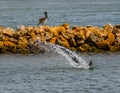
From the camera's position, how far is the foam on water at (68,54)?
3347 centimetres

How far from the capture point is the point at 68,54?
35.8m

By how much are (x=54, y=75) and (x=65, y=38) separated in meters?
9.05

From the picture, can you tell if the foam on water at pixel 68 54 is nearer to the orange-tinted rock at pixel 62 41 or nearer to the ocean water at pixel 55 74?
the ocean water at pixel 55 74

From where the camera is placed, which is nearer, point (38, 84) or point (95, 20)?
point (38, 84)

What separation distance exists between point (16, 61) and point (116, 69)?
6073 mm

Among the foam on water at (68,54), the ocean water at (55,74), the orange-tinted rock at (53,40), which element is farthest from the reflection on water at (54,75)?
the orange-tinted rock at (53,40)

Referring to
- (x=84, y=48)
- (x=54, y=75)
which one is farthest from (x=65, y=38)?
(x=54, y=75)

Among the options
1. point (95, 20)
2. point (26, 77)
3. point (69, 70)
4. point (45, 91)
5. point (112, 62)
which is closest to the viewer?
point (45, 91)

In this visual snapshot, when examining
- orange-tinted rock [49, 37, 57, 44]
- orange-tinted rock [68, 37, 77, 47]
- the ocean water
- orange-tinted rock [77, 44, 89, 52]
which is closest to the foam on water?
the ocean water

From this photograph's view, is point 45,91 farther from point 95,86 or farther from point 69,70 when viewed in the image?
point 69,70

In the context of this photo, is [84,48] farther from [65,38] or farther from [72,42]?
[65,38]

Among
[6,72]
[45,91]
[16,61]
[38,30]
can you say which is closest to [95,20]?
[38,30]

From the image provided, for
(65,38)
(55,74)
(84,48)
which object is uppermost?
(65,38)

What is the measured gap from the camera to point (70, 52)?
3591cm
